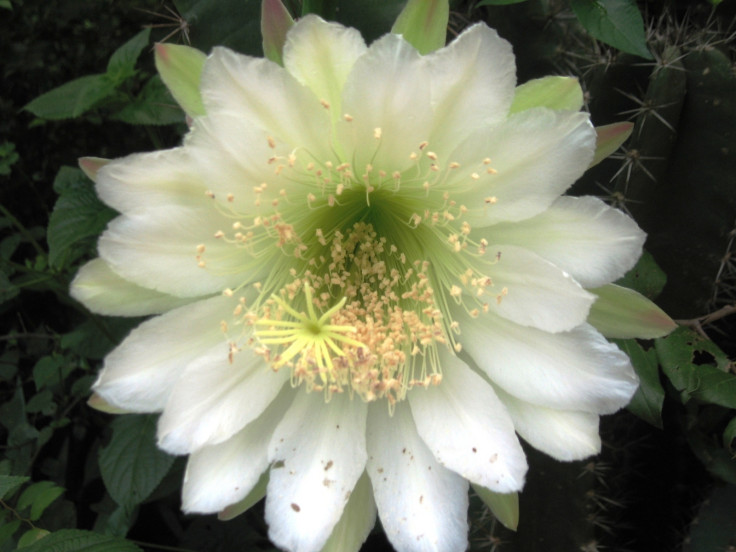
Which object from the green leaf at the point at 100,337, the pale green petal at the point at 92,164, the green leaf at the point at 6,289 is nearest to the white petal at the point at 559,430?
the pale green petal at the point at 92,164

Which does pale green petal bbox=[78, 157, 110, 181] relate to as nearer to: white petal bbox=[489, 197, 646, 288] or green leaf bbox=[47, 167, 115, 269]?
green leaf bbox=[47, 167, 115, 269]

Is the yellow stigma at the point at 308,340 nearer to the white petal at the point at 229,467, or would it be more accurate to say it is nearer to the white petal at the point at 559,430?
the white petal at the point at 229,467

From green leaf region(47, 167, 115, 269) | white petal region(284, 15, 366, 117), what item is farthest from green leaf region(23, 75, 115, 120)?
white petal region(284, 15, 366, 117)

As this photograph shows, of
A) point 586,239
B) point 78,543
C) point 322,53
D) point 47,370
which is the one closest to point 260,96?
point 322,53

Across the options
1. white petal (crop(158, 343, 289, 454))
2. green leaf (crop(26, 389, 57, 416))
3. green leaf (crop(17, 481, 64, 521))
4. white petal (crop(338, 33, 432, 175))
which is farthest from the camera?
green leaf (crop(26, 389, 57, 416))

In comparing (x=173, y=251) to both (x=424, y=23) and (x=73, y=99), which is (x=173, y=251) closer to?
(x=424, y=23)

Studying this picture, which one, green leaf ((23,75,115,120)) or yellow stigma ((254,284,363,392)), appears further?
green leaf ((23,75,115,120))

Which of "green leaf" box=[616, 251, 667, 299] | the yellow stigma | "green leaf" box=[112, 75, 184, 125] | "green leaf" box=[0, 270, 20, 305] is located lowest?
"green leaf" box=[0, 270, 20, 305]
